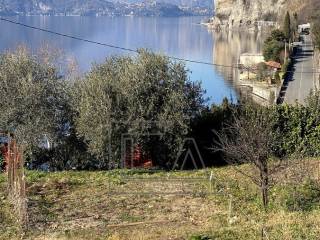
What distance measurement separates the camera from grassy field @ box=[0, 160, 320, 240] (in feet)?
28.6

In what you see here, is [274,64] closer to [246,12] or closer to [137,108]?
[137,108]

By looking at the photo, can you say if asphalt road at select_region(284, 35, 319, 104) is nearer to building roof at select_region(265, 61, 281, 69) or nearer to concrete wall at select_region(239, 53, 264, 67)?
building roof at select_region(265, 61, 281, 69)

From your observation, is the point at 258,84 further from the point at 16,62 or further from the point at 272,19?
the point at 272,19

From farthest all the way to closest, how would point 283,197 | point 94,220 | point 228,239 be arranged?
point 283,197, point 94,220, point 228,239

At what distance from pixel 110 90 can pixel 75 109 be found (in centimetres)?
141

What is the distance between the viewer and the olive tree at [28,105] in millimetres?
16391

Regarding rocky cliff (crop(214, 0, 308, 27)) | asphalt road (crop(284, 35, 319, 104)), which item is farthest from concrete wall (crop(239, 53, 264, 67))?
rocky cliff (crop(214, 0, 308, 27))

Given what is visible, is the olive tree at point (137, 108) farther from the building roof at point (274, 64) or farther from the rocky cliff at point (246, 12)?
the rocky cliff at point (246, 12)

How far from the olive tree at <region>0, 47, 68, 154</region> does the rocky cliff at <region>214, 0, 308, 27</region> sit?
404ft

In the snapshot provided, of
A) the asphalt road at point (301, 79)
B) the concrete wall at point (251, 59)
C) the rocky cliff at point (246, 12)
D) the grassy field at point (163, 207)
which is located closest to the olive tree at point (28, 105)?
the grassy field at point (163, 207)

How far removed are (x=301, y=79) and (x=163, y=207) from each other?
36665mm

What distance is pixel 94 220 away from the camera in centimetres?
973

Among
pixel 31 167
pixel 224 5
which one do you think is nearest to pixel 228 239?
pixel 31 167

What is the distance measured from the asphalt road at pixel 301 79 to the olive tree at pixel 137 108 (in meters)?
14.8
